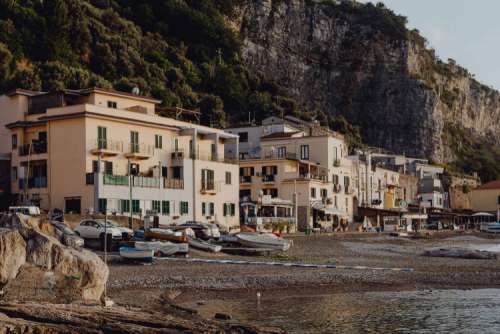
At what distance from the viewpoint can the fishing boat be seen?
34219 millimetres

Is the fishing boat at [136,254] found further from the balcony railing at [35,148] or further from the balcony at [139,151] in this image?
the balcony railing at [35,148]

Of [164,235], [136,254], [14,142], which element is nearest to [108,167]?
[14,142]

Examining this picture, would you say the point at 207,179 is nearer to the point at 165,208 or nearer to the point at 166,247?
the point at 165,208

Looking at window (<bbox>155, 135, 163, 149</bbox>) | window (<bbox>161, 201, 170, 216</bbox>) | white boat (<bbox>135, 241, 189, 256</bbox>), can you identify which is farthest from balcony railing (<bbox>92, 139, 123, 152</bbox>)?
white boat (<bbox>135, 241, 189, 256</bbox>)

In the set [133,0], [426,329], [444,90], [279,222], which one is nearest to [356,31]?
[444,90]

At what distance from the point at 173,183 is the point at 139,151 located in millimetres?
3774

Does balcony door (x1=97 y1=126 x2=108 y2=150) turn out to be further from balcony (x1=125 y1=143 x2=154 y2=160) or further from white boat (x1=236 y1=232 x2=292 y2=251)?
white boat (x1=236 y1=232 x2=292 y2=251)

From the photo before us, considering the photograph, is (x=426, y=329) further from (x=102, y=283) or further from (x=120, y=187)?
(x=120, y=187)

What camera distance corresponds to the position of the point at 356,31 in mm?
154875

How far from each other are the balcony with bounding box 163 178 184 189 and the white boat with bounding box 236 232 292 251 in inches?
461

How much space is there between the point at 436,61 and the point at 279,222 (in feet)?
414

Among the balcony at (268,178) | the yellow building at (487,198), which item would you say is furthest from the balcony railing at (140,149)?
the yellow building at (487,198)

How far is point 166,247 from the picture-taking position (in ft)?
124

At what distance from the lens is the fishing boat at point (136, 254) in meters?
34.2
